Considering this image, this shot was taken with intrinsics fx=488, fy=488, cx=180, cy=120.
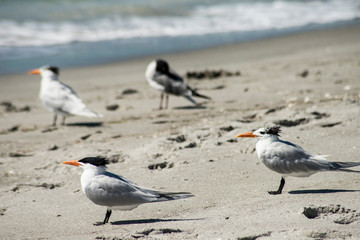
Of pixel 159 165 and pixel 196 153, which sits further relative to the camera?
pixel 196 153

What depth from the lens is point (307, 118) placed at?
5.98 metres

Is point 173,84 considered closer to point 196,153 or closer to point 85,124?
point 85,124

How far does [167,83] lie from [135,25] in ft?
28.8

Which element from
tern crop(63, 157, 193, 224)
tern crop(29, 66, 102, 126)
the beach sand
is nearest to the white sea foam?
the beach sand

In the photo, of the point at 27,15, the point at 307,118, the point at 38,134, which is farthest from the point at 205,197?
the point at 27,15

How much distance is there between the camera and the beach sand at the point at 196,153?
12.0 feet

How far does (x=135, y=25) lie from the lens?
16672mm

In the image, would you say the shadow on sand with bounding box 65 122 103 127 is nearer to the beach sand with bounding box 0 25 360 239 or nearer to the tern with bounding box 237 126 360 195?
the beach sand with bounding box 0 25 360 239

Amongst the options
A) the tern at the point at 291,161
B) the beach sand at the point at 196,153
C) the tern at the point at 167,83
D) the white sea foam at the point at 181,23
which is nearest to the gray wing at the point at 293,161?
the tern at the point at 291,161

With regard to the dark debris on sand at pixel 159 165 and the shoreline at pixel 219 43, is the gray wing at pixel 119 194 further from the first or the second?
the shoreline at pixel 219 43

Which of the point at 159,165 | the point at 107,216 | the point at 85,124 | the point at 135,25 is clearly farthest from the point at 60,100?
the point at 135,25

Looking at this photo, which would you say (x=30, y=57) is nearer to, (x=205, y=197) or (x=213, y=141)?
(x=213, y=141)

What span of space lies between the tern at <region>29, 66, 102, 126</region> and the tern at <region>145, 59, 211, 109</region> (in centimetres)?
132

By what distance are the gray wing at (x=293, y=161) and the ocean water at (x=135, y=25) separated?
8.16 m
